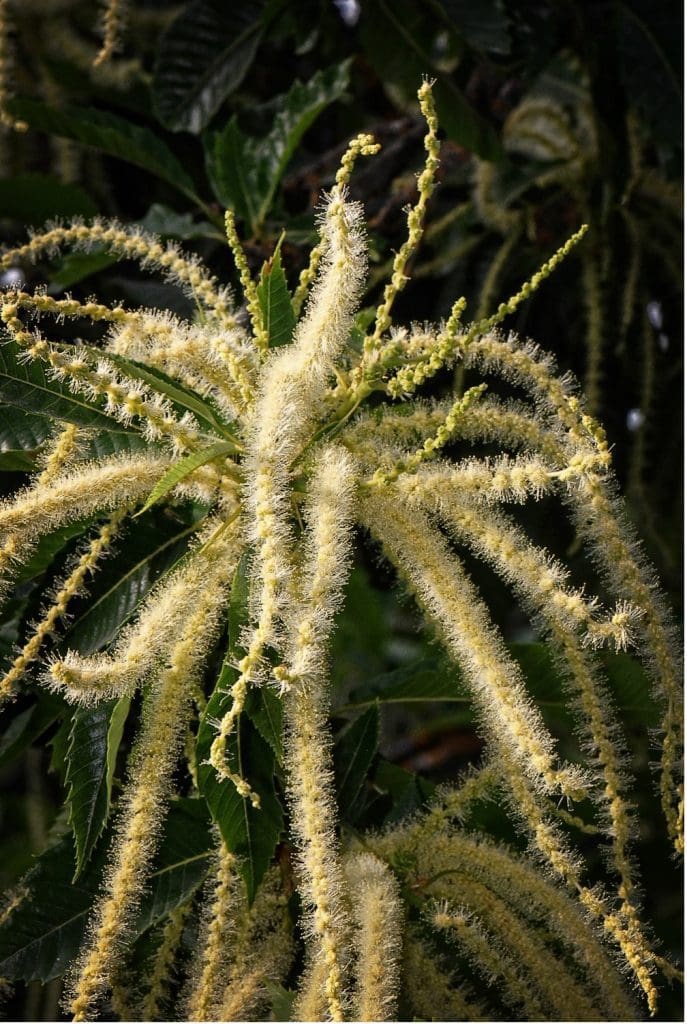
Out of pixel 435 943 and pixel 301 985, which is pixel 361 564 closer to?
pixel 435 943

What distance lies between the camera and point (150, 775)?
1492 millimetres

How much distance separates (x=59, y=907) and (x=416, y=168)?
7.75 feet

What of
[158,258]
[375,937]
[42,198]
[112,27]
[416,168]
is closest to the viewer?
[375,937]

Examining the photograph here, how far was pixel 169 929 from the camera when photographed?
1759mm

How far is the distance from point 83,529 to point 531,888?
2.97ft

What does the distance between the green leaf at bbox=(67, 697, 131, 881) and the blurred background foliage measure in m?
0.63

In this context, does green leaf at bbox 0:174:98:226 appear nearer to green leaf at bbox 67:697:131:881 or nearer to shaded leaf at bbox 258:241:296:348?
shaded leaf at bbox 258:241:296:348

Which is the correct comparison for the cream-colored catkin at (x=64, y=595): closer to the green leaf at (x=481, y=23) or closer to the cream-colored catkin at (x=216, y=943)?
the cream-colored catkin at (x=216, y=943)

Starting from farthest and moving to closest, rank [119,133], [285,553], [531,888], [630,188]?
1. [630,188]
2. [119,133]
3. [531,888]
4. [285,553]

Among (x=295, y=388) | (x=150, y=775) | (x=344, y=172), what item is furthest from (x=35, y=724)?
(x=344, y=172)

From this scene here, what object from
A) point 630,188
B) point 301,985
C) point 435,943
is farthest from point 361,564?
point 301,985

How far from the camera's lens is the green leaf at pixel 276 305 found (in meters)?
1.65

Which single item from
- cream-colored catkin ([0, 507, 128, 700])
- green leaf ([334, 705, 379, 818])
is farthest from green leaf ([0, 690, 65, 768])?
green leaf ([334, 705, 379, 818])

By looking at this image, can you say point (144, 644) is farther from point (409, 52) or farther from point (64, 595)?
point (409, 52)
